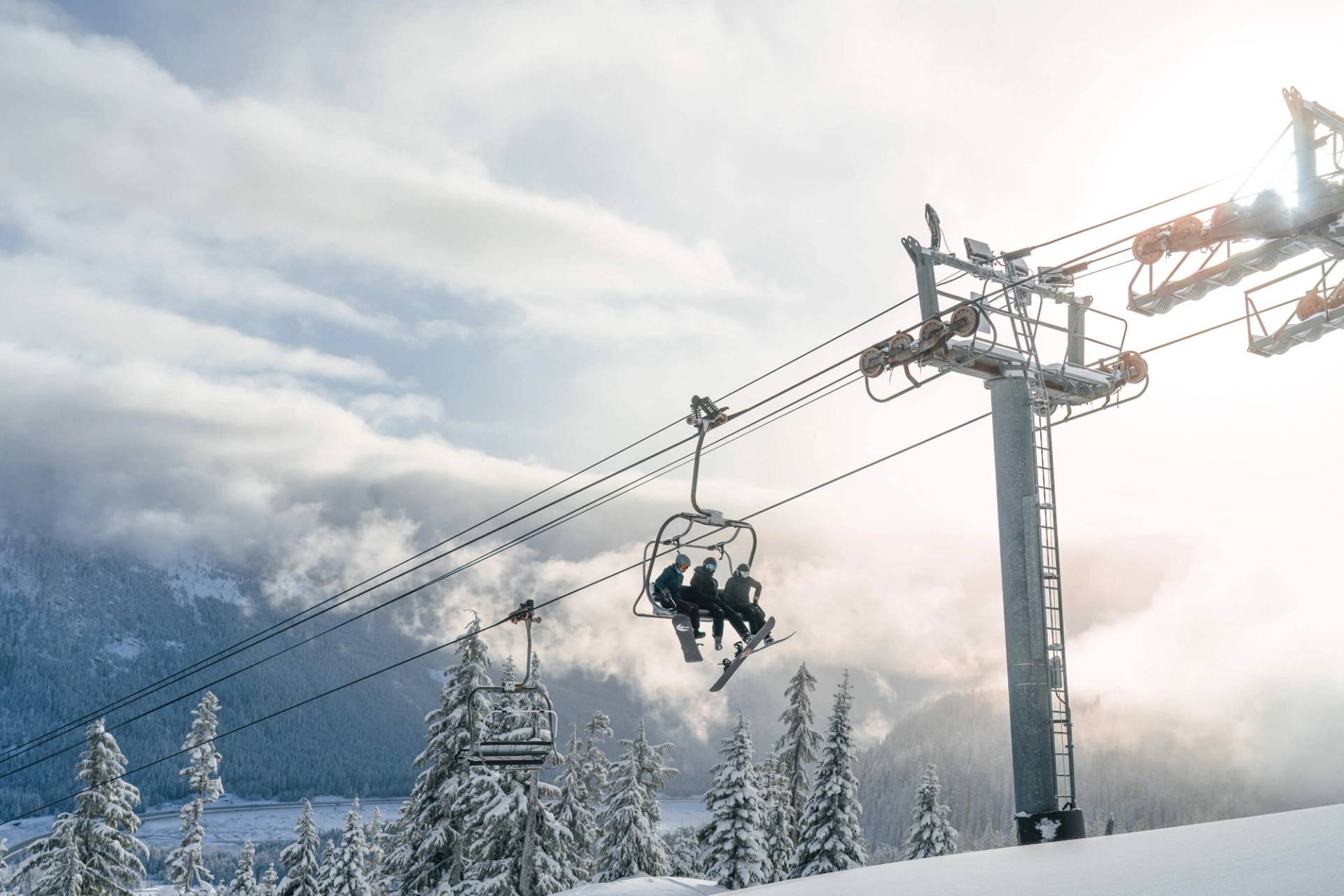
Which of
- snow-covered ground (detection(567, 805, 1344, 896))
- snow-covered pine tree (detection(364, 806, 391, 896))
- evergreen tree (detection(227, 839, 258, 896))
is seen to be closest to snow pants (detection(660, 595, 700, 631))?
snow-covered ground (detection(567, 805, 1344, 896))

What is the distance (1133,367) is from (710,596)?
822 cm

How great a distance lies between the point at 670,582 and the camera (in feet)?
60.6

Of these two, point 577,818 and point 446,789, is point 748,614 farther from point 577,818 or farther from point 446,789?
point 577,818

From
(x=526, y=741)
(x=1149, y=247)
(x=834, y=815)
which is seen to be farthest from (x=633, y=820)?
(x=1149, y=247)

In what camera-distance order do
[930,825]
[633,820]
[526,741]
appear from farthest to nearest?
[633,820] < [930,825] < [526,741]

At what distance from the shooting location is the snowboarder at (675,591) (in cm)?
1844

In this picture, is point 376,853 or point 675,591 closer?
point 675,591

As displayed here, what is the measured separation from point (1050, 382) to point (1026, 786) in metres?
6.64

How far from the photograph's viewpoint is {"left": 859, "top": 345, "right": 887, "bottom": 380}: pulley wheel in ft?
63.2

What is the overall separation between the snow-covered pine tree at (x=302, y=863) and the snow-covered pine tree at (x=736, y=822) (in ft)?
68.4

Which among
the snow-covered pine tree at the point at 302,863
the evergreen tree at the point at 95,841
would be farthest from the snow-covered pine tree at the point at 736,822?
the evergreen tree at the point at 95,841

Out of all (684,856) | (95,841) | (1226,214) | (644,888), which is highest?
(1226,214)

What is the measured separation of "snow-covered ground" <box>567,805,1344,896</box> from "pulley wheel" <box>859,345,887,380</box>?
25.8 ft

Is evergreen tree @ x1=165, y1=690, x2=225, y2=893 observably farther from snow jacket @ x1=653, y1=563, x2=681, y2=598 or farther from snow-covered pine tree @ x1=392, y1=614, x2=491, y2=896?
snow jacket @ x1=653, y1=563, x2=681, y2=598
